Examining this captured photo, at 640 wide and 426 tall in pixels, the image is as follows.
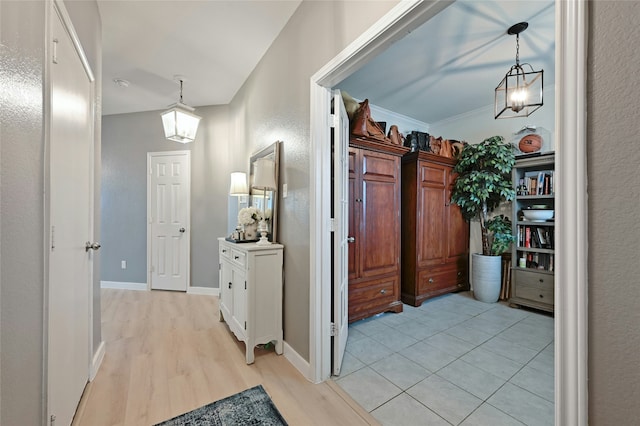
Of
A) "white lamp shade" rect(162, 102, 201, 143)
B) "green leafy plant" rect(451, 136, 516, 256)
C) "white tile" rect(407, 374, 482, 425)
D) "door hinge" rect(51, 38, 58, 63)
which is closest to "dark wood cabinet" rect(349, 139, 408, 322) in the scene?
"white tile" rect(407, 374, 482, 425)

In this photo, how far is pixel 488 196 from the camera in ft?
10.9

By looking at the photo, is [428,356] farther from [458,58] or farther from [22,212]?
[458,58]

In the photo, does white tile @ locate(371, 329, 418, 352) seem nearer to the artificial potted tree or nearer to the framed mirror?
the framed mirror

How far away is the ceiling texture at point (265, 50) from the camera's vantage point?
1990 mm

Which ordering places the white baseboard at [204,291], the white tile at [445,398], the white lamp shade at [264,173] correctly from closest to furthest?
the white tile at [445,398]
the white lamp shade at [264,173]
the white baseboard at [204,291]

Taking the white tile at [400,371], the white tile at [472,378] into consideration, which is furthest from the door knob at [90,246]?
the white tile at [472,378]

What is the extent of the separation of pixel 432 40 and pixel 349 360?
9.15ft

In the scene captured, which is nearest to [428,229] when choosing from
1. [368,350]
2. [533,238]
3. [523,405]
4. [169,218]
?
[533,238]

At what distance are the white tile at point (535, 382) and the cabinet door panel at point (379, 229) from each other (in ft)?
4.43

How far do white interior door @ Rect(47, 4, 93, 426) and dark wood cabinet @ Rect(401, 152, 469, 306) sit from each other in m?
3.06

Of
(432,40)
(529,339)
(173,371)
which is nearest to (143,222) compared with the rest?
(173,371)

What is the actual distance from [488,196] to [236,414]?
138 inches

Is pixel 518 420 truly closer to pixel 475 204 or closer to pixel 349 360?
pixel 349 360

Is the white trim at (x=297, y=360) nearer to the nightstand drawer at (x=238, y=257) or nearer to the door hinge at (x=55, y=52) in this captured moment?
the nightstand drawer at (x=238, y=257)
